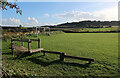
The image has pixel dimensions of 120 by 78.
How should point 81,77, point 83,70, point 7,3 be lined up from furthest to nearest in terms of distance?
point 83,70, point 81,77, point 7,3

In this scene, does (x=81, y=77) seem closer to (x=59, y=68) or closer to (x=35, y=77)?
(x=59, y=68)

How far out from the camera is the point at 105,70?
15.0ft

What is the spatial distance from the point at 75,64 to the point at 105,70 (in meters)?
1.36

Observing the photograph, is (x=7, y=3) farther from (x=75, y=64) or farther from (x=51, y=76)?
(x=75, y=64)

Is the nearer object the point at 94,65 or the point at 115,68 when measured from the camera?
the point at 115,68

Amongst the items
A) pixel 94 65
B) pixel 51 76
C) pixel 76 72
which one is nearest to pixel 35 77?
pixel 51 76

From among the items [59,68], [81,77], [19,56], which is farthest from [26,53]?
[81,77]

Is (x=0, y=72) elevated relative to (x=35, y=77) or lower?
elevated

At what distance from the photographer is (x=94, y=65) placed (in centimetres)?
512

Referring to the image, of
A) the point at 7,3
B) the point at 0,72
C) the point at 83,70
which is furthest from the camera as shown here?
the point at 83,70

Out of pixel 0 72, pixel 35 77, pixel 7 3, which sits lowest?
pixel 35 77

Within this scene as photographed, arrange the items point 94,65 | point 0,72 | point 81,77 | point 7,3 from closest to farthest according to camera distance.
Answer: point 7,3 → point 0,72 → point 81,77 → point 94,65

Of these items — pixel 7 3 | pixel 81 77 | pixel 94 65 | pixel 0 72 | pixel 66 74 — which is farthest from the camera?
pixel 94 65

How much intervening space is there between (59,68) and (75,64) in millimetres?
870
